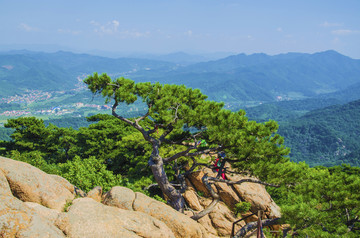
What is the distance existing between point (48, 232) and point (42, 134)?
2667 cm

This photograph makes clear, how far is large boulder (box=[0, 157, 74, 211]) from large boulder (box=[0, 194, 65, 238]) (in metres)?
1.70

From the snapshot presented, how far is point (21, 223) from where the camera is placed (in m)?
5.43

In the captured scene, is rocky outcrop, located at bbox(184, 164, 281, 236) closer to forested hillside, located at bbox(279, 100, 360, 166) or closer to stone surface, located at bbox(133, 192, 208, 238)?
stone surface, located at bbox(133, 192, 208, 238)

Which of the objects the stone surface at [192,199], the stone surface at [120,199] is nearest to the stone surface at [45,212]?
the stone surface at [120,199]

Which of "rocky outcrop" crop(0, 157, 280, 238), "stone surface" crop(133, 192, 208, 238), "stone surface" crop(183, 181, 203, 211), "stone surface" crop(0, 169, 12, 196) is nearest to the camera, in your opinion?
"rocky outcrop" crop(0, 157, 280, 238)

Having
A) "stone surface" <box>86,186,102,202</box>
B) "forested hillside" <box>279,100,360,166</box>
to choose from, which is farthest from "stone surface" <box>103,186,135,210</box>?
"forested hillside" <box>279,100,360,166</box>

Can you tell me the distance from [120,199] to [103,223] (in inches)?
85.9

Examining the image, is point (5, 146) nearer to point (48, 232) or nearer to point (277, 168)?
point (48, 232)

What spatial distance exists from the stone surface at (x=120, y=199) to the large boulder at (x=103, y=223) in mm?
901

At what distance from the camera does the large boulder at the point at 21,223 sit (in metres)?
5.18

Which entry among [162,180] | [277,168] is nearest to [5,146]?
[162,180]

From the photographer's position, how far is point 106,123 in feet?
90.4

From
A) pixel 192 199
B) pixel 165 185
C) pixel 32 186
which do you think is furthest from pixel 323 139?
pixel 32 186

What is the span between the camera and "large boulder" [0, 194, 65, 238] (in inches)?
204
